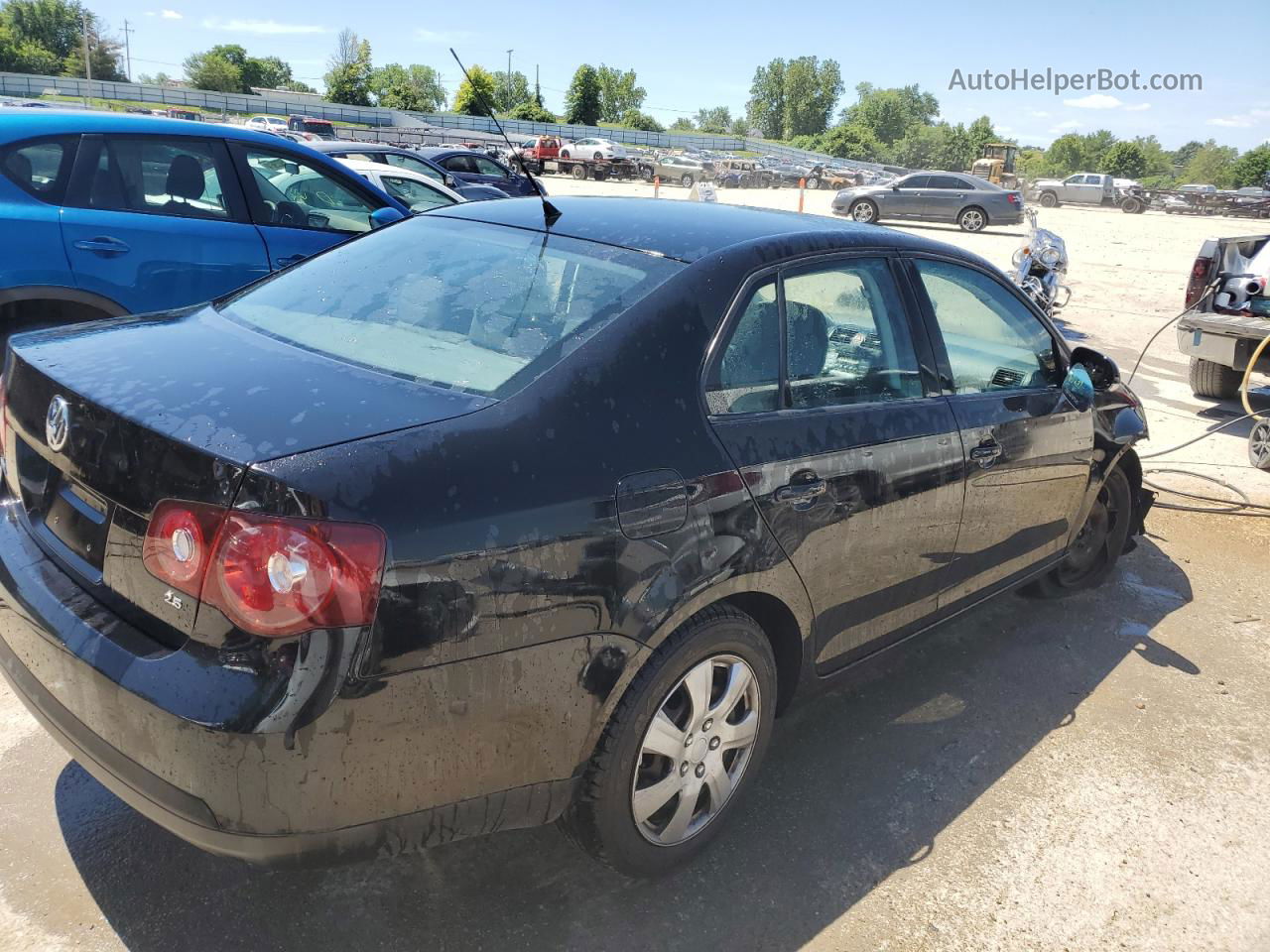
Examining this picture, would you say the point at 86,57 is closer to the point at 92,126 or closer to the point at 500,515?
the point at 92,126

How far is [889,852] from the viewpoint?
9.20 ft

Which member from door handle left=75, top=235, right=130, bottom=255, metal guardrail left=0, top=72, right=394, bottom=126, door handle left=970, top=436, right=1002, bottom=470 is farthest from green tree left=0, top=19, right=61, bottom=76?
door handle left=970, top=436, right=1002, bottom=470

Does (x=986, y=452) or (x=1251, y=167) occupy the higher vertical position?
(x=1251, y=167)

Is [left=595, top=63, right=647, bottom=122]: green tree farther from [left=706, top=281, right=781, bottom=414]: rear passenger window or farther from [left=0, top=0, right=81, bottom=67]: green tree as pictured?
[left=706, top=281, right=781, bottom=414]: rear passenger window

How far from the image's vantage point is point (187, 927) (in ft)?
7.50

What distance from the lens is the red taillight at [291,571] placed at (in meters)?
1.79

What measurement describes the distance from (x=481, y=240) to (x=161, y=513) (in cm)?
141

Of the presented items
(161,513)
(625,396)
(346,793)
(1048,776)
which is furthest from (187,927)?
(1048,776)

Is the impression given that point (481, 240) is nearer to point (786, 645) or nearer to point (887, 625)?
point (786, 645)

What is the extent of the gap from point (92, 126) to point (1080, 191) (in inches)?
1927

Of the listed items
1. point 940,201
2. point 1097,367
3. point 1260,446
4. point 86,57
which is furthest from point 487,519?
point 86,57

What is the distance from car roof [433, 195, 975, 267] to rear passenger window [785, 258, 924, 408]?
0.11 metres

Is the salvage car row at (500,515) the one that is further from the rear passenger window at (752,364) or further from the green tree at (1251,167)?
the green tree at (1251,167)

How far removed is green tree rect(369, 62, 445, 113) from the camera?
4395 inches
